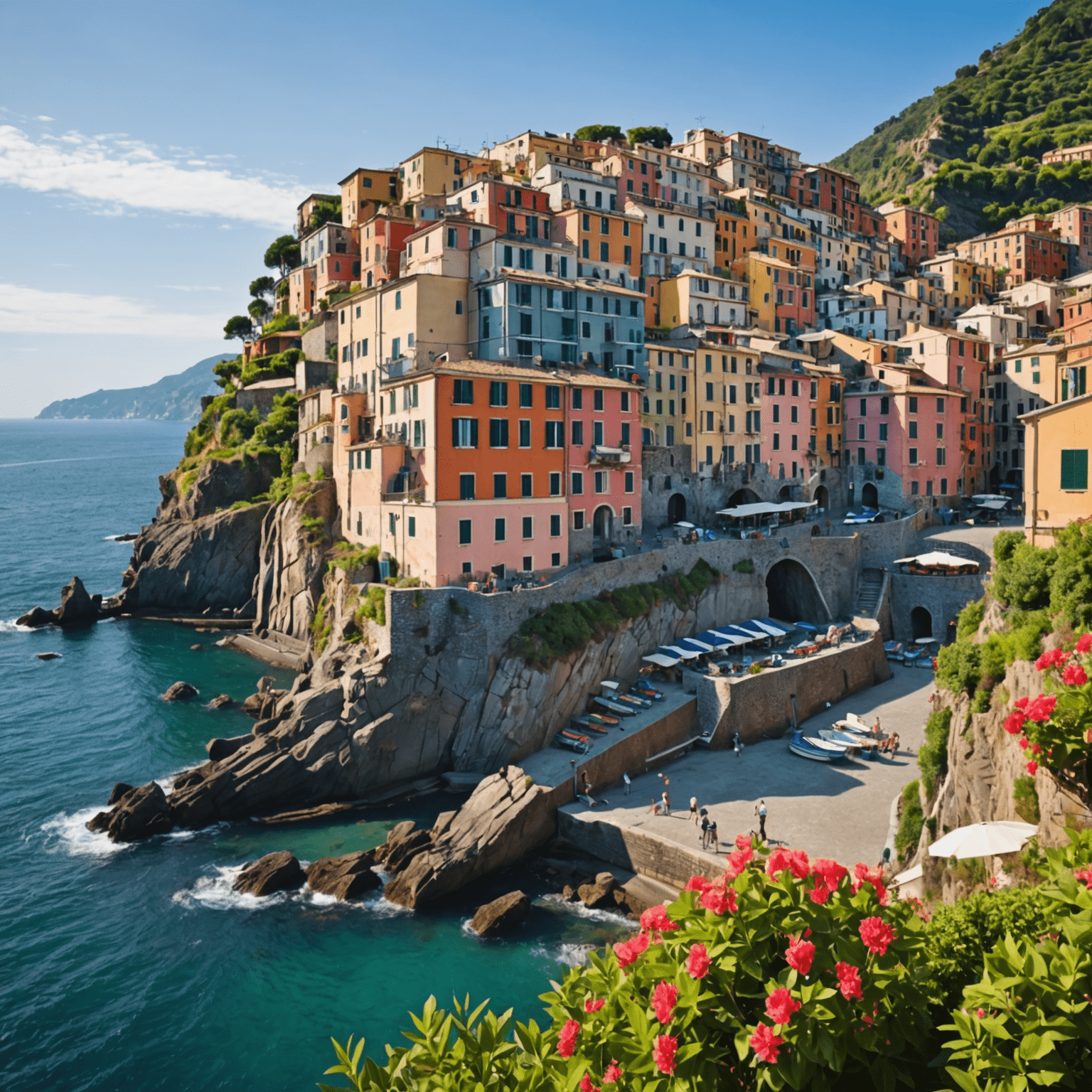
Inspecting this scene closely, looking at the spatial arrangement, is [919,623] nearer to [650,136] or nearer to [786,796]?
[786,796]

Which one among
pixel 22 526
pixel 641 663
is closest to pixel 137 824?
pixel 641 663

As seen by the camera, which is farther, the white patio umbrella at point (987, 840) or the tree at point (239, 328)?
the tree at point (239, 328)

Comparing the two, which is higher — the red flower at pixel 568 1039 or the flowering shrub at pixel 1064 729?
the flowering shrub at pixel 1064 729

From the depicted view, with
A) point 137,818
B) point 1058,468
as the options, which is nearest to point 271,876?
point 137,818

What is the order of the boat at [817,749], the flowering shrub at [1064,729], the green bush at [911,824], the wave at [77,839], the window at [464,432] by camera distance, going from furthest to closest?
the window at [464,432] < the boat at [817,749] < the wave at [77,839] < the green bush at [911,824] < the flowering shrub at [1064,729]

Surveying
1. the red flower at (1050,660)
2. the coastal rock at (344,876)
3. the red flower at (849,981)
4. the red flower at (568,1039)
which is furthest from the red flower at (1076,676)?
the coastal rock at (344,876)

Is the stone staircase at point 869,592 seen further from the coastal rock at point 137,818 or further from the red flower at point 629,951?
the red flower at point 629,951
